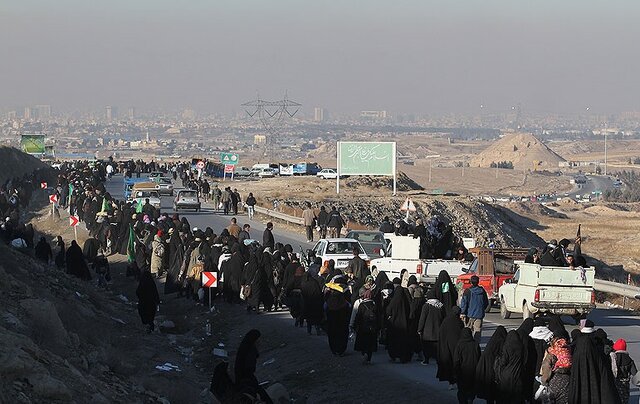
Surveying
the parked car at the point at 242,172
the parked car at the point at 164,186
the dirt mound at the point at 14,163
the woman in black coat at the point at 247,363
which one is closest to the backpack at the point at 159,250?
the woman in black coat at the point at 247,363

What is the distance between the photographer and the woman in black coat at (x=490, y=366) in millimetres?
14039

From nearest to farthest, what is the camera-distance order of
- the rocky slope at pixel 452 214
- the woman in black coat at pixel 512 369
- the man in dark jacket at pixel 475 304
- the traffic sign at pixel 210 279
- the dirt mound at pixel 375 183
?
1. the woman in black coat at pixel 512 369
2. the man in dark jacket at pixel 475 304
3. the traffic sign at pixel 210 279
4. the rocky slope at pixel 452 214
5. the dirt mound at pixel 375 183

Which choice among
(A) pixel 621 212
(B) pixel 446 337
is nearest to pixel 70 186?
(B) pixel 446 337

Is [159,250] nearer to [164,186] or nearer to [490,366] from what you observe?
[490,366]

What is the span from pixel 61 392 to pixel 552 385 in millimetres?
5333

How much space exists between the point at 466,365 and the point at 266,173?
78.3 metres

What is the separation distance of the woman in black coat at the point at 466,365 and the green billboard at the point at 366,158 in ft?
149

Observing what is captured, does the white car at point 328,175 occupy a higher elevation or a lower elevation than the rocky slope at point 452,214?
higher

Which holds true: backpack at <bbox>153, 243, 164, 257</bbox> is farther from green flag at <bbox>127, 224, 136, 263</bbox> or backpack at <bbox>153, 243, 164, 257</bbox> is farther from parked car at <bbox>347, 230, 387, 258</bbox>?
parked car at <bbox>347, 230, 387, 258</bbox>

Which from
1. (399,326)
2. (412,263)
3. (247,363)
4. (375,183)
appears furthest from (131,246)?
(375,183)

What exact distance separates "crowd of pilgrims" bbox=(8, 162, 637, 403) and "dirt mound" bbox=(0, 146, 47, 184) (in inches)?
2348

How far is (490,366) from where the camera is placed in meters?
14.2

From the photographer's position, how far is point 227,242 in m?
28.4

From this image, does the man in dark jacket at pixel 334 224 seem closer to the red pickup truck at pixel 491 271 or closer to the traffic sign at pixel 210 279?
the traffic sign at pixel 210 279
